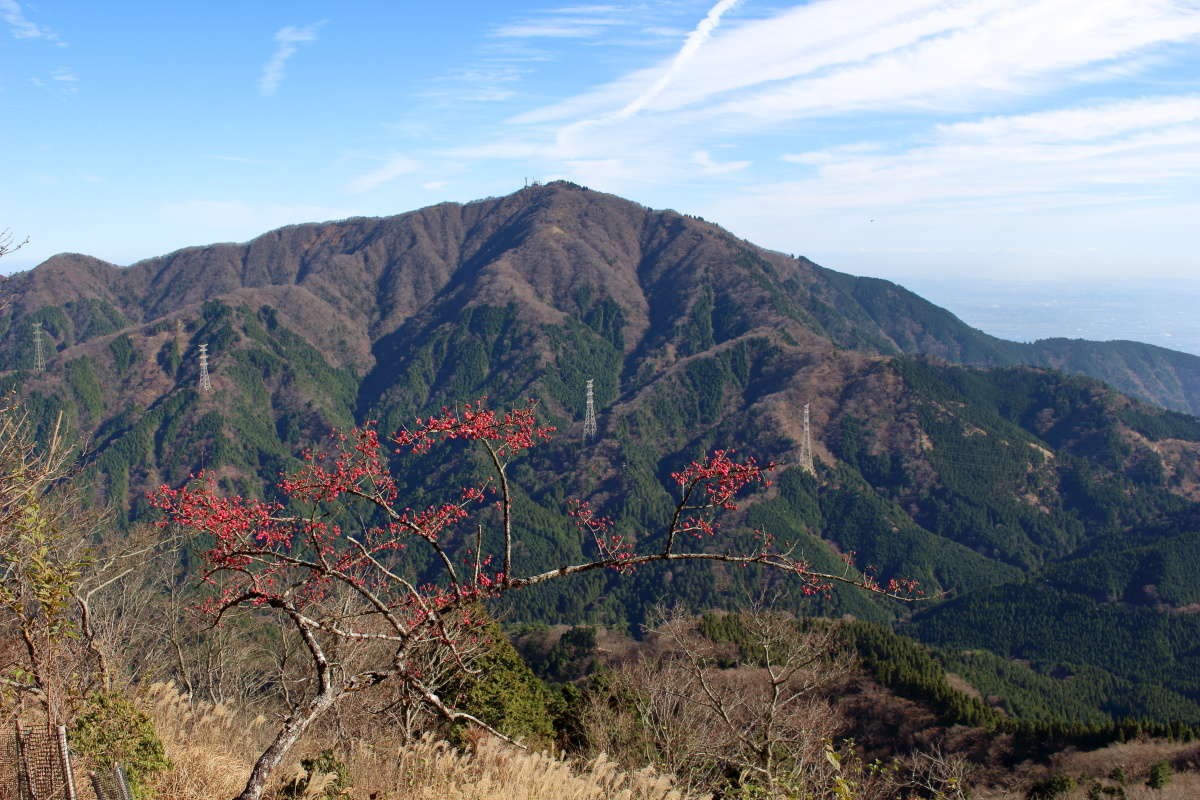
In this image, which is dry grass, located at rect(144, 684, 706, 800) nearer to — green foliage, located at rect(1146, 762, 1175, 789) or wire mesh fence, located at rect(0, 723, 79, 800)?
wire mesh fence, located at rect(0, 723, 79, 800)

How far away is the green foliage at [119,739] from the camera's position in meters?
9.16

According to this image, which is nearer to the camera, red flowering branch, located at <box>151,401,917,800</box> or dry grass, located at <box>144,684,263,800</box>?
red flowering branch, located at <box>151,401,917,800</box>

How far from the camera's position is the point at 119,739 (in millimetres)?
9328

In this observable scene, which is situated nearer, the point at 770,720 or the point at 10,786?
the point at 10,786

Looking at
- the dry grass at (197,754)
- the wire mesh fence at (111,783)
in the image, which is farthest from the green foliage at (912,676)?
the wire mesh fence at (111,783)

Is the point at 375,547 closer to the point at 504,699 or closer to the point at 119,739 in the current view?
the point at 119,739

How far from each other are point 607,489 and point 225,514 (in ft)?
625

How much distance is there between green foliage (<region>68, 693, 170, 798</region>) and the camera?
30.1 feet

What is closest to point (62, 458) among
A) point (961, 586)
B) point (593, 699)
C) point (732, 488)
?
point (732, 488)

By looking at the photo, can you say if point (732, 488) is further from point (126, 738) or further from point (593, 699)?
point (593, 699)

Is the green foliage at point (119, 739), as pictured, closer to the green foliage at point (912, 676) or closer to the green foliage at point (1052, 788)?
the green foliage at point (1052, 788)

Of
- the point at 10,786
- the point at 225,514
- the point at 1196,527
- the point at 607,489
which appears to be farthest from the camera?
the point at 607,489

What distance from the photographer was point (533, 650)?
8462 cm

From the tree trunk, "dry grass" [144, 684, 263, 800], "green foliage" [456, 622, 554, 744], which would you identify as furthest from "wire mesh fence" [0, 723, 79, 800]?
"green foliage" [456, 622, 554, 744]
